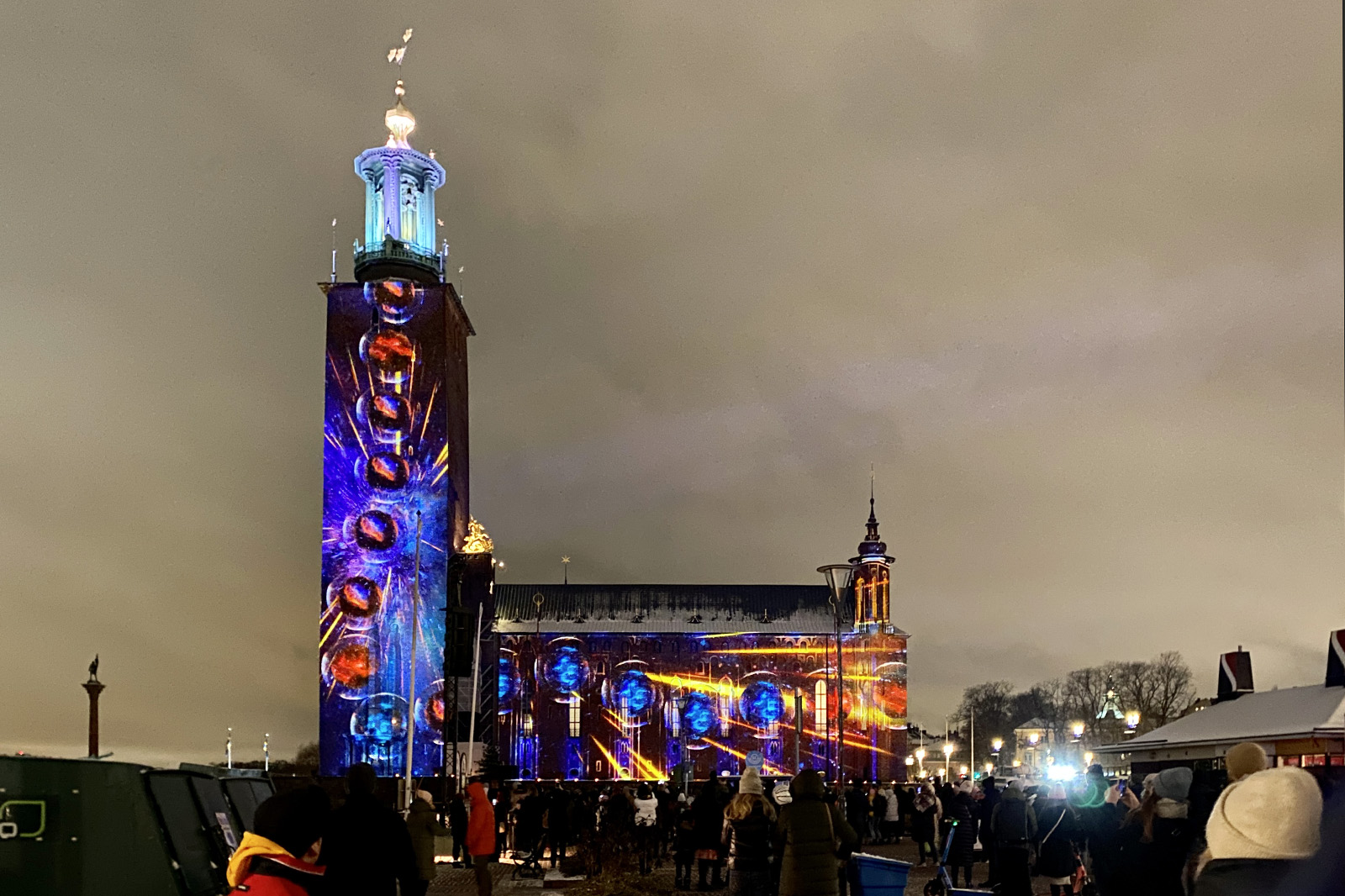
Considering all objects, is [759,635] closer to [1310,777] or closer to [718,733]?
[718,733]

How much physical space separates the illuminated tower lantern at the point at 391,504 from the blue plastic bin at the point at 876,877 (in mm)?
47655

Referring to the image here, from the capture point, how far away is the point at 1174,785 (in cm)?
714

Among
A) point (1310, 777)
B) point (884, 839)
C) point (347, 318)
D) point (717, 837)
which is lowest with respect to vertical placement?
point (884, 839)

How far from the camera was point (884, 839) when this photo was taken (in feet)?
125

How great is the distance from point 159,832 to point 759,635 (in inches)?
2992

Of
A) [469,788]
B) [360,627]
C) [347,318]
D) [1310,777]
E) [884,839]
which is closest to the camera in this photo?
[1310,777]

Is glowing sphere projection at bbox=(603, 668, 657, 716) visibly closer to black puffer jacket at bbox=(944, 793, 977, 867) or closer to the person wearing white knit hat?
black puffer jacket at bbox=(944, 793, 977, 867)

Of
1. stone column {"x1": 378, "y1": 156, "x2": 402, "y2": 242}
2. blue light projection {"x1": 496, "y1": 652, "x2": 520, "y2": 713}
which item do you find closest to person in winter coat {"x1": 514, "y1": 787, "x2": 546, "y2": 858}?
stone column {"x1": 378, "y1": 156, "x2": 402, "y2": 242}

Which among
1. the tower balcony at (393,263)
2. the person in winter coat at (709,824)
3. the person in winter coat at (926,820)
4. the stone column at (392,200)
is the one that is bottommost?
the person in winter coat at (926,820)

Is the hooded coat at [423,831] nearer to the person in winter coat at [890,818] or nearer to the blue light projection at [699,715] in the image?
the person in winter coat at [890,818]

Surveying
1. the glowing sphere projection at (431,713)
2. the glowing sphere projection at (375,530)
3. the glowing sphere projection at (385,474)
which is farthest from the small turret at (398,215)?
the glowing sphere projection at (431,713)

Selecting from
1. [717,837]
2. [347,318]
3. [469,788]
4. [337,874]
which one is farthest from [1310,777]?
[347,318]

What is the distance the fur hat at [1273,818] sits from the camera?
3369mm

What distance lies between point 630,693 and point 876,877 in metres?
70.7
